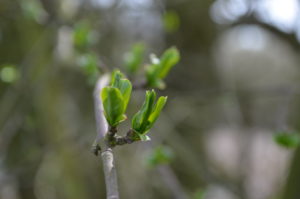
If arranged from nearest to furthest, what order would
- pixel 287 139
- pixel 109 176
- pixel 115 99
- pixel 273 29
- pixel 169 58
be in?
pixel 109 176 → pixel 115 99 → pixel 169 58 → pixel 287 139 → pixel 273 29

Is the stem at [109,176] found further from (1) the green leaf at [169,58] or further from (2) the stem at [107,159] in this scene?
(1) the green leaf at [169,58]

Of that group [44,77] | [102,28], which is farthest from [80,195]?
[102,28]

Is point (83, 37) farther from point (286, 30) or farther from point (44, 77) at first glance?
point (286, 30)


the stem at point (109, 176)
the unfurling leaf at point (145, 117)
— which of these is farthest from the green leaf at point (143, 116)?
the stem at point (109, 176)

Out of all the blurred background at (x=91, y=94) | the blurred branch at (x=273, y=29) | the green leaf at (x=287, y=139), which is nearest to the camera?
the green leaf at (x=287, y=139)

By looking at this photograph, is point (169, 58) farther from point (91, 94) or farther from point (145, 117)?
point (91, 94)

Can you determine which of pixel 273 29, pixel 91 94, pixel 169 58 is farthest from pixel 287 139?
pixel 91 94
